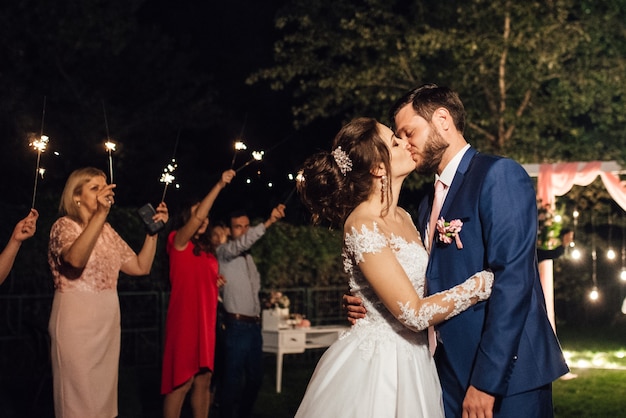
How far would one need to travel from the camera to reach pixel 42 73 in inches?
818

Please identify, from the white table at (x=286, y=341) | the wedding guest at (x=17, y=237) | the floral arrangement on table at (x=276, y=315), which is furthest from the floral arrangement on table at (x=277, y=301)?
the wedding guest at (x=17, y=237)

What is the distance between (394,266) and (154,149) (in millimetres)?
18637

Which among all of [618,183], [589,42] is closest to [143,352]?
[618,183]

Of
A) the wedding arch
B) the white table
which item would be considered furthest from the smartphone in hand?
the wedding arch

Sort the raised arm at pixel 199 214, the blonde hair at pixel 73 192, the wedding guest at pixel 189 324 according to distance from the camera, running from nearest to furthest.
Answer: the blonde hair at pixel 73 192
the raised arm at pixel 199 214
the wedding guest at pixel 189 324

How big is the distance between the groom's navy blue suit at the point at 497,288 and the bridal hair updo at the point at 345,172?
1.49 ft

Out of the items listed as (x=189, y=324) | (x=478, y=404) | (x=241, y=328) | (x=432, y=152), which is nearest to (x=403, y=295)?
(x=478, y=404)

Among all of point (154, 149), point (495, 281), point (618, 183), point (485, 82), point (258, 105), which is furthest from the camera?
point (258, 105)

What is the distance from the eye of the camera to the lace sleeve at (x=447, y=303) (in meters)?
3.88

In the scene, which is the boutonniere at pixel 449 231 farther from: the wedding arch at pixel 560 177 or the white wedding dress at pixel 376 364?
the wedding arch at pixel 560 177

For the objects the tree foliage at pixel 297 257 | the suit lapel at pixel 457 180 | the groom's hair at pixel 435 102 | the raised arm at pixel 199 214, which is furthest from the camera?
the tree foliage at pixel 297 257

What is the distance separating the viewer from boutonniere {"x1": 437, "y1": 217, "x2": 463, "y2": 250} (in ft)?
13.0

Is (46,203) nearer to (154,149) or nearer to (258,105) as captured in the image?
(154,149)

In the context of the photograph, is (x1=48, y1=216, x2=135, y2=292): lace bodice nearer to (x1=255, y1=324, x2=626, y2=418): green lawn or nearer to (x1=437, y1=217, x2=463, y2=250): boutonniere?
(x1=437, y1=217, x2=463, y2=250): boutonniere
